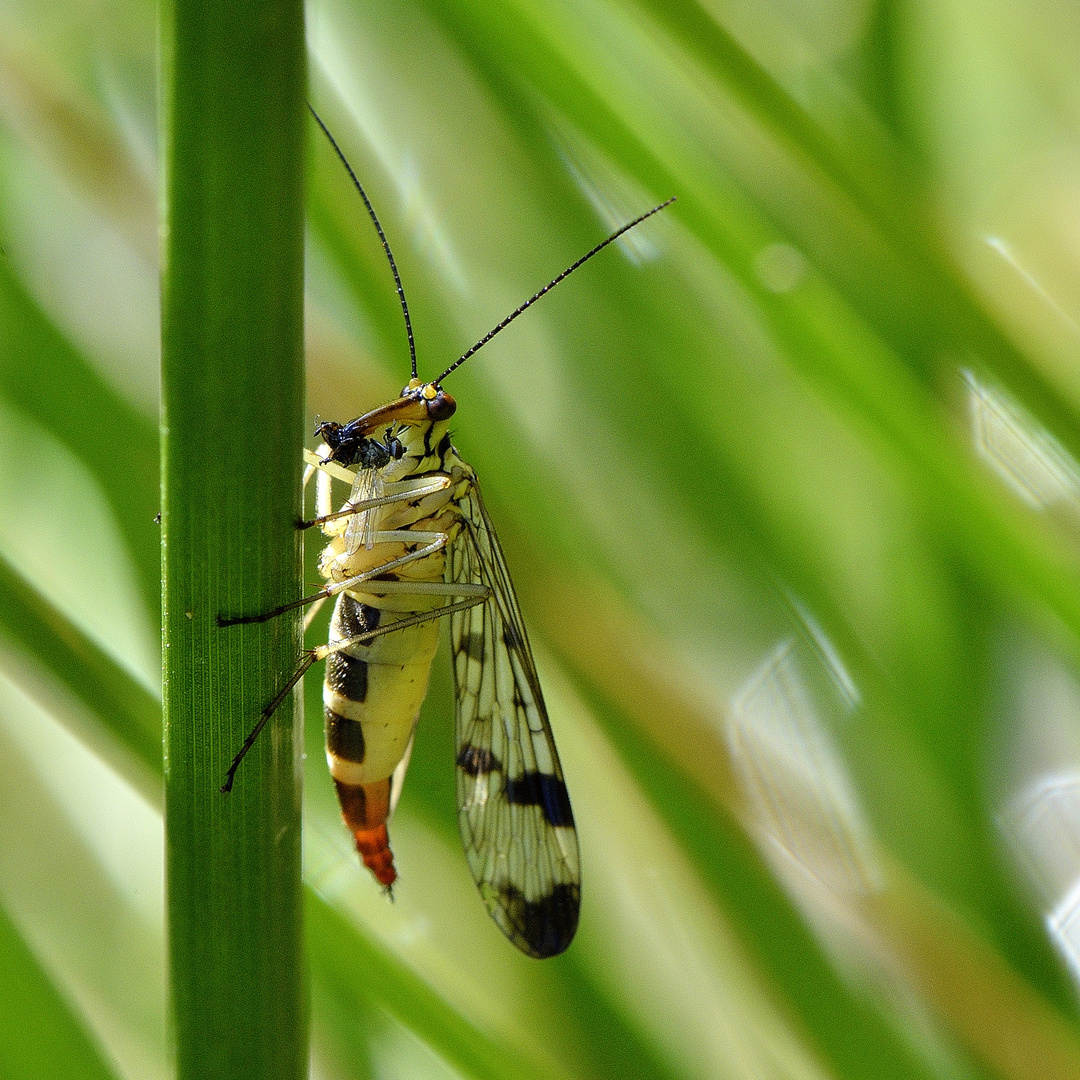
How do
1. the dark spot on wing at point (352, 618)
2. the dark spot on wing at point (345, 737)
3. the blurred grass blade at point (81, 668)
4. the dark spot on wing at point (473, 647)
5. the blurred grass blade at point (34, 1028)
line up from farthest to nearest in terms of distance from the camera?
the dark spot on wing at point (473, 647), the dark spot on wing at point (352, 618), the dark spot on wing at point (345, 737), the blurred grass blade at point (81, 668), the blurred grass blade at point (34, 1028)

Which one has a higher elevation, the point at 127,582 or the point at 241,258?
the point at 127,582

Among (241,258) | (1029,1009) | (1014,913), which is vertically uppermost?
(241,258)

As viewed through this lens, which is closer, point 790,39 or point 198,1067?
point 198,1067

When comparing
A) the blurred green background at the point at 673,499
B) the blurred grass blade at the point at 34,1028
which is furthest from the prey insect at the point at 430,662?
the blurred grass blade at the point at 34,1028

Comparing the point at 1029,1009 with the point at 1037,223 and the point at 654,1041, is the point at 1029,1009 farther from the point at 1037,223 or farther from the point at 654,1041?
the point at 1037,223

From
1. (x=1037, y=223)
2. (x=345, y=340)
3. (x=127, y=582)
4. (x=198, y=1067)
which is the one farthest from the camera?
(x=1037, y=223)

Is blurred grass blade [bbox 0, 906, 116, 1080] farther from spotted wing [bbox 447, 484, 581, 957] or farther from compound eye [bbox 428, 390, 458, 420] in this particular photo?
compound eye [bbox 428, 390, 458, 420]

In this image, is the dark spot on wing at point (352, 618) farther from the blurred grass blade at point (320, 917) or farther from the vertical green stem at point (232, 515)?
the vertical green stem at point (232, 515)

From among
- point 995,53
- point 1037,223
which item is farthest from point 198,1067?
point 995,53
